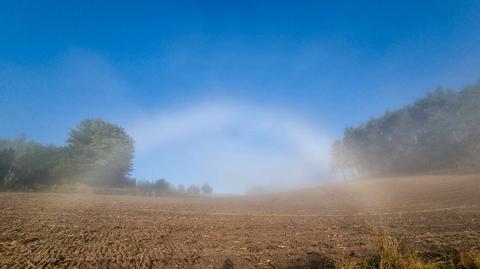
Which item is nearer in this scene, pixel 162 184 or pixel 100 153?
pixel 100 153

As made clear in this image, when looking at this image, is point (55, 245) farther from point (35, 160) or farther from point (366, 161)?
point (366, 161)

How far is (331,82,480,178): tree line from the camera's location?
144ft

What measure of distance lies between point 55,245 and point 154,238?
94.2 inches

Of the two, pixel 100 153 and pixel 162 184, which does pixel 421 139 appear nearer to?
pixel 162 184

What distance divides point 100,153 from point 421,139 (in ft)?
226

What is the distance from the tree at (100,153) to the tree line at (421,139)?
6270 centimetres

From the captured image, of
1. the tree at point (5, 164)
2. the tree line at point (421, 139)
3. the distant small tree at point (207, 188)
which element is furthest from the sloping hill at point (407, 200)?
the distant small tree at point (207, 188)

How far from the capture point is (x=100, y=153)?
4588 centimetres

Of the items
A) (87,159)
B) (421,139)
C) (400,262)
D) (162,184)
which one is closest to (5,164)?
(87,159)

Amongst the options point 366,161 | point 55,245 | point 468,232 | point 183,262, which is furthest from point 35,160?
point 366,161

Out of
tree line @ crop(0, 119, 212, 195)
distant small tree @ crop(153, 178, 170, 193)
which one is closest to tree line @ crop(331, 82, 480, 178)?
distant small tree @ crop(153, 178, 170, 193)

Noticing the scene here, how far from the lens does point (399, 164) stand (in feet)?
191

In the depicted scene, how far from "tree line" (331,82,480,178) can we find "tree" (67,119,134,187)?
62.7 m

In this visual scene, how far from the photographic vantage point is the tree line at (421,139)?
43.8m
